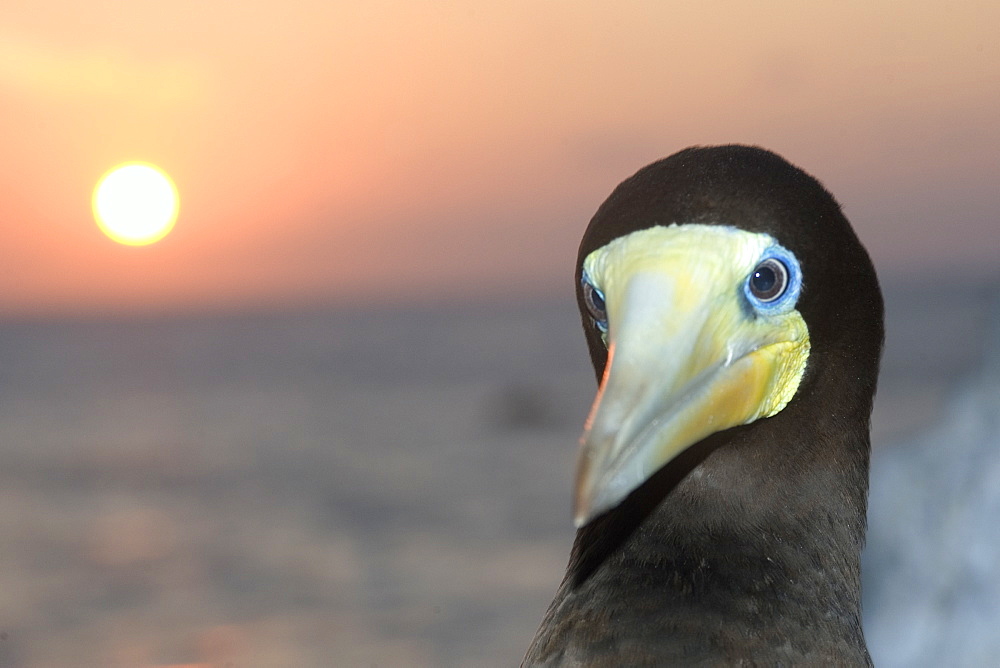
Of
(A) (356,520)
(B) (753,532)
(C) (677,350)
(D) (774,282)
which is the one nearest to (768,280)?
(D) (774,282)

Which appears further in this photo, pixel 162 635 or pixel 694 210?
pixel 162 635

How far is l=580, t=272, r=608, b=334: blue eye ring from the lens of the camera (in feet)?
8.39

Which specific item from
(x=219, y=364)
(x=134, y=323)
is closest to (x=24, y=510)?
(x=219, y=364)

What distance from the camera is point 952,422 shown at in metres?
5.64

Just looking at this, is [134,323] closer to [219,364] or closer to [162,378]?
[219,364]

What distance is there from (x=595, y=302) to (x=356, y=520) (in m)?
11.9

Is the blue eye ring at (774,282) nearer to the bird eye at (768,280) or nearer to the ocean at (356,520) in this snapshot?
the bird eye at (768,280)

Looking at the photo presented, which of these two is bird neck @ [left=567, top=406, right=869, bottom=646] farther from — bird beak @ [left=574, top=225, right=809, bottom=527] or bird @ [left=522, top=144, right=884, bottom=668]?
bird beak @ [left=574, top=225, right=809, bottom=527]

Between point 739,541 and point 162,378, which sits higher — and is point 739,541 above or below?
below

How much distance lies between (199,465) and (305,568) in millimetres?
8480

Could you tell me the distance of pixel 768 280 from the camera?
8.11 feet

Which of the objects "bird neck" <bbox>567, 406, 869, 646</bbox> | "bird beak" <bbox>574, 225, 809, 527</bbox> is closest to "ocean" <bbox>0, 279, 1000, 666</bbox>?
"bird neck" <bbox>567, 406, 869, 646</bbox>

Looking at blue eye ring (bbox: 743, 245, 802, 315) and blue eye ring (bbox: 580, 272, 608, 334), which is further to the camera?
blue eye ring (bbox: 580, 272, 608, 334)

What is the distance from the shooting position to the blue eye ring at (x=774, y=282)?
2455mm
